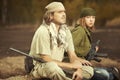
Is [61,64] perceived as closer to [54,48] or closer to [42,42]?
[54,48]

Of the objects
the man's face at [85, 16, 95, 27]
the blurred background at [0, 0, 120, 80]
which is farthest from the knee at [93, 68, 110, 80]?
the blurred background at [0, 0, 120, 80]

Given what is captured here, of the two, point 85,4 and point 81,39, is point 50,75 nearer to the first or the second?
point 81,39

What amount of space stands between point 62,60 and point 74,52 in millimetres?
224

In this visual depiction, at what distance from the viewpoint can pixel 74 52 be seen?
5.18m

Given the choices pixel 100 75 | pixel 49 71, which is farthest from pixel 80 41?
pixel 49 71

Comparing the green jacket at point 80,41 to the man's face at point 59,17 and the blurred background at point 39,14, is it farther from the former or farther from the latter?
the blurred background at point 39,14

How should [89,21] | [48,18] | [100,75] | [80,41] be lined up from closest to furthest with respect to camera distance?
[48,18] < [100,75] < [80,41] < [89,21]

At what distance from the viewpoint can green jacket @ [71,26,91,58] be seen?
5.53 metres

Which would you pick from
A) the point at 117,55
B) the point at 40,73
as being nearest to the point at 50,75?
the point at 40,73

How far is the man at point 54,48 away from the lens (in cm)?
475

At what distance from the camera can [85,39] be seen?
18.4ft

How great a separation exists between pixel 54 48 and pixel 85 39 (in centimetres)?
76

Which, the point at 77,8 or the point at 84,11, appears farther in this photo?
the point at 77,8

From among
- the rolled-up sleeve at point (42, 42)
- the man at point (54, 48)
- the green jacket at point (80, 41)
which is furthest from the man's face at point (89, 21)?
the rolled-up sleeve at point (42, 42)
